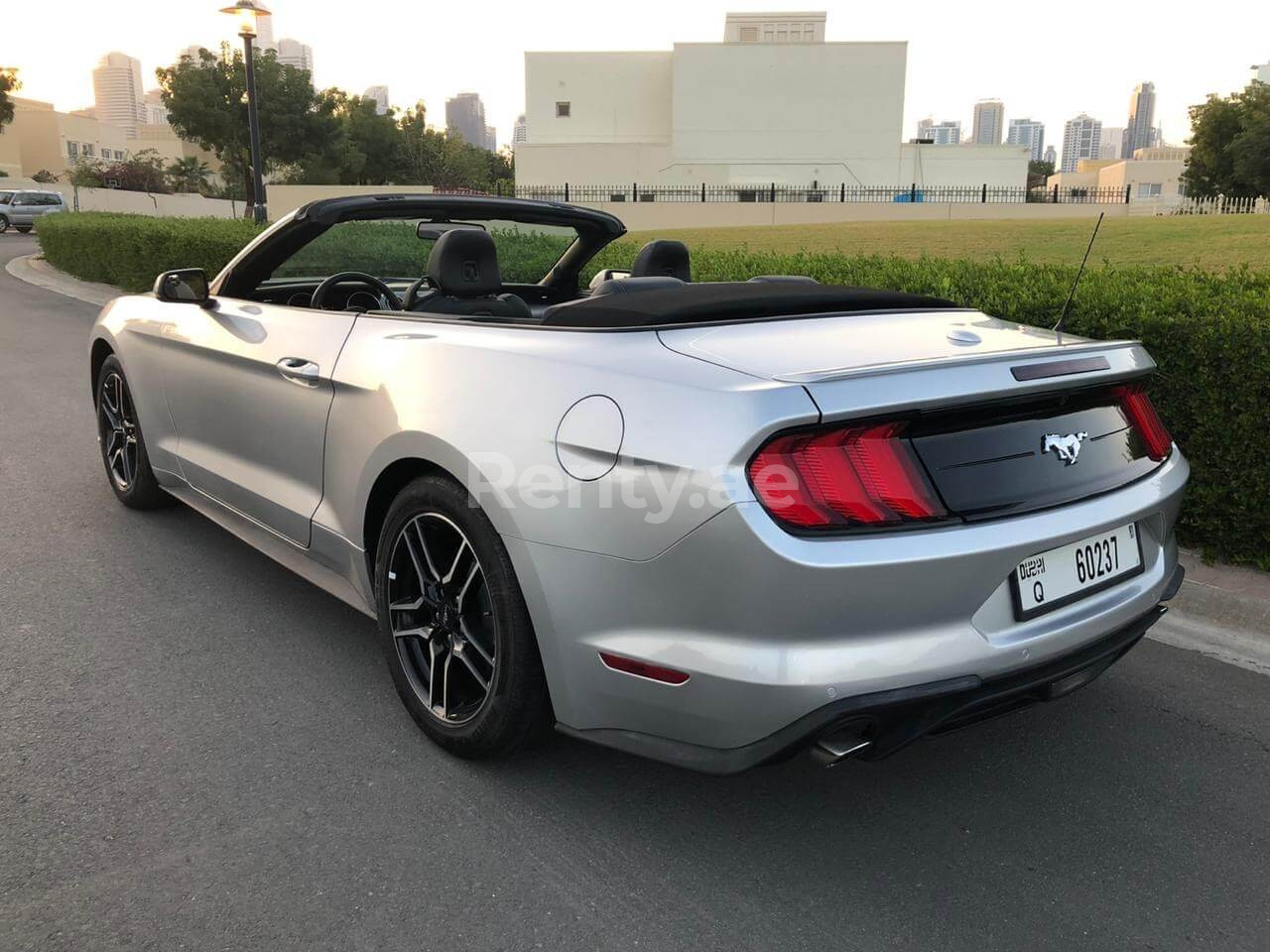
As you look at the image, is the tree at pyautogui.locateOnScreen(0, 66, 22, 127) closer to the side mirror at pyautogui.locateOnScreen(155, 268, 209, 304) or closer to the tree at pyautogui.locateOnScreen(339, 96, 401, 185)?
the tree at pyautogui.locateOnScreen(339, 96, 401, 185)

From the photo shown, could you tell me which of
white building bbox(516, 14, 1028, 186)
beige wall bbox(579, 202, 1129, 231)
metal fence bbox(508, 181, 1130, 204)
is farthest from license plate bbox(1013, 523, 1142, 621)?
white building bbox(516, 14, 1028, 186)

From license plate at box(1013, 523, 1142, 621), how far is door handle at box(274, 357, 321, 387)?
2219 mm

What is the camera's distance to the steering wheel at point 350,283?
3.89 m

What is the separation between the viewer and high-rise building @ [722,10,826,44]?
204 feet

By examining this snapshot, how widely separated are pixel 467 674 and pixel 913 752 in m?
1.35

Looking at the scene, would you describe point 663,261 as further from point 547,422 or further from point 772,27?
point 772,27

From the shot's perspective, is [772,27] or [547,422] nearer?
[547,422]

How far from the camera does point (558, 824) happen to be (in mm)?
2688

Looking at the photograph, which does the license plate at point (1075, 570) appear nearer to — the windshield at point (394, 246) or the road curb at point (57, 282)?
the windshield at point (394, 246)

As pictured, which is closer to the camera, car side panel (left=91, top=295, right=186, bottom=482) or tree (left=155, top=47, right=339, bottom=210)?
car side panel (left=91, top=295, right=186, bottom=482)

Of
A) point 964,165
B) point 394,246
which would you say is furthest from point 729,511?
point 964,165

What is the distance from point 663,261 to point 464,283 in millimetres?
892

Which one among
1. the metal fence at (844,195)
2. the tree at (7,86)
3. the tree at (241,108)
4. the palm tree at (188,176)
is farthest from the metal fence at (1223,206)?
the tree at (7,86)

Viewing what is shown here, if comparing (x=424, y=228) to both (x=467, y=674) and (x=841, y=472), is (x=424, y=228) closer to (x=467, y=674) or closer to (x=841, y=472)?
(x=467, y=674)
